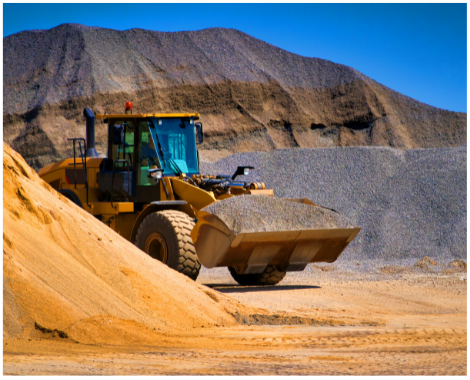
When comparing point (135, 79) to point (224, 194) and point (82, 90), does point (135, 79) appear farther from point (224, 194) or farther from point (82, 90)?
point (224, 194)

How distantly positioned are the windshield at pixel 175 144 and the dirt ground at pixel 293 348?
3028 millimetres

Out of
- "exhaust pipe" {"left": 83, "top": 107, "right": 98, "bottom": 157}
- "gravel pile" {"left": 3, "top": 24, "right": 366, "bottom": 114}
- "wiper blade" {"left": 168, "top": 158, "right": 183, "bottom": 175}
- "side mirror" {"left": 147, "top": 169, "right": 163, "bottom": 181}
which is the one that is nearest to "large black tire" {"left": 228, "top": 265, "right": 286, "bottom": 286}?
"wiper blade" {"left": 168, "top": 158, "right": 183, "bottom": 175}

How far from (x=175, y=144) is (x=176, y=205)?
112 centimetres

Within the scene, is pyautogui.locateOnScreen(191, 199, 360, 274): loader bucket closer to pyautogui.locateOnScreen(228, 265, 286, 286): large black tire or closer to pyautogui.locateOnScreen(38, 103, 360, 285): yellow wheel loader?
pyautogui.locateOnScreen(38, 103, 360, 285): yellow wheel loader

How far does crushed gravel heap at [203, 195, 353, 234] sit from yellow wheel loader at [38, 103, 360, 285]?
0.08 metres

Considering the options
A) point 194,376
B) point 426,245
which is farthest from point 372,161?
point 194,376

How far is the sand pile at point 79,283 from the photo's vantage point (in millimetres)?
5336

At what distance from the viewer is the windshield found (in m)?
9.88

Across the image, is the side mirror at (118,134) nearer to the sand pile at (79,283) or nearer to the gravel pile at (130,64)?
the sand pile at (79,283)

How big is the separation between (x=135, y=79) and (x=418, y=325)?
29004 mm

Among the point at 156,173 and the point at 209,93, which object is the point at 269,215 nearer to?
the point at 156,173

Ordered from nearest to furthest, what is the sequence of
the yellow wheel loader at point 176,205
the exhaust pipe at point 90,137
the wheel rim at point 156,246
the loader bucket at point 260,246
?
the loader bucket at point 260,246 → the yellow wheel loader at point 176,205 → the wheel rim at point 156,246 → the exhaust pipe at point 90,137

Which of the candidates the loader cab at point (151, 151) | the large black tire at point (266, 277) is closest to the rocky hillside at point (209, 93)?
the loader cab at point (151, 151)

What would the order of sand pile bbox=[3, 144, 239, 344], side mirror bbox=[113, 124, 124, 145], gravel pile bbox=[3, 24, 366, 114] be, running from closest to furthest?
sand pile bbox=[3, 144, 239, 344] → side mirror bbox=[113, 124, 124, 145] → gravel pile bbox=[3, 24, 366, 114]
